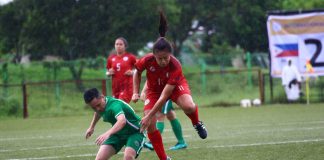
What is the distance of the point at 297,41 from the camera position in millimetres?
A: 26953

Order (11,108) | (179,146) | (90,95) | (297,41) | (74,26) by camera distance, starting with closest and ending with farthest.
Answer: (90,95) < (179,146) < (11,108) < (297,41) < (74,26)

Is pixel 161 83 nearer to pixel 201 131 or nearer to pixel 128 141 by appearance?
pixel 201 131

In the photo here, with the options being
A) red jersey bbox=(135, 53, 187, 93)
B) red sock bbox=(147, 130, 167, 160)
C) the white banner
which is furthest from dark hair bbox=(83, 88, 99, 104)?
the white banner

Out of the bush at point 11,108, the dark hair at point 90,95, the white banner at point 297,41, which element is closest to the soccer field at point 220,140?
the dark hair at point 90,95

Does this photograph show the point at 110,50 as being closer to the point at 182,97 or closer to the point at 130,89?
the point at 130,89

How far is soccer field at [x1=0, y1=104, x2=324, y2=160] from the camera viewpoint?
426 inches

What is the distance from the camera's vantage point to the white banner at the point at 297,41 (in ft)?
87.9

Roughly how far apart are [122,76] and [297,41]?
1313 centimetres

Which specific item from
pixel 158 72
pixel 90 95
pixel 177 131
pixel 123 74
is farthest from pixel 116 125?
pixel 123 74

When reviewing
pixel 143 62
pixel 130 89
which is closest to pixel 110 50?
pixel 130 89

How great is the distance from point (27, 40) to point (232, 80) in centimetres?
1061

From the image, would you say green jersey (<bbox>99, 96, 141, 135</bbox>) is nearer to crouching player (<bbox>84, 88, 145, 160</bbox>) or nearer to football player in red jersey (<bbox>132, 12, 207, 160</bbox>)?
crouching player (<bbox>84, 88, 145, 160</bbox>)

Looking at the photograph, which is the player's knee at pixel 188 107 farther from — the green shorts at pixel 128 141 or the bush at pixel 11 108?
the bush at pixel 11 108

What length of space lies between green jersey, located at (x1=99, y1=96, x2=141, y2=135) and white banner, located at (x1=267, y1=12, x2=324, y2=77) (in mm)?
18750
